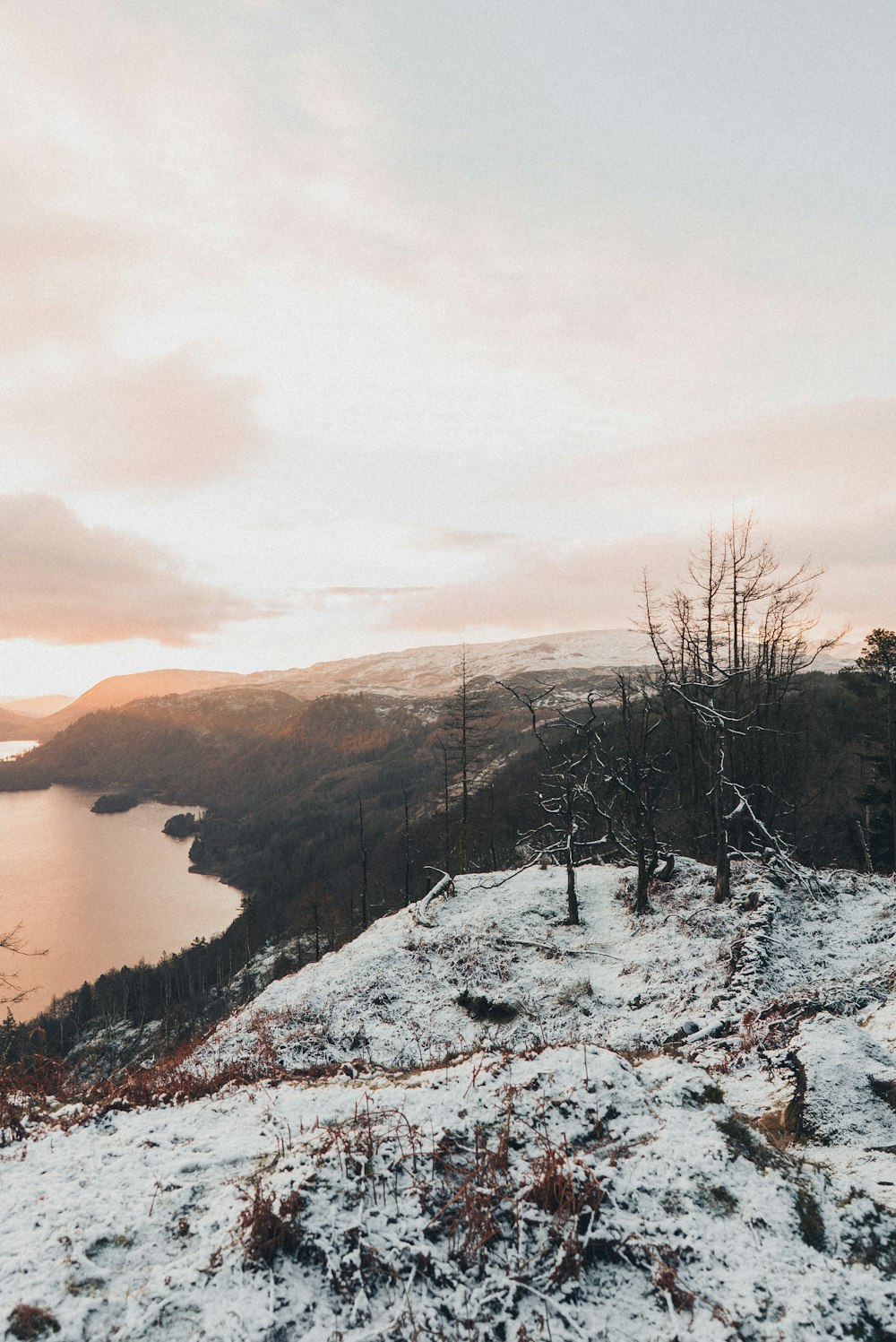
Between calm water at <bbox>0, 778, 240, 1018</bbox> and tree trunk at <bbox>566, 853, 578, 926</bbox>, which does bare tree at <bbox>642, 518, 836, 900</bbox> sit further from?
calm water at <bbox>0, 778, 240, 1018</bbox>

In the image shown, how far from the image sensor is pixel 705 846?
28453 millimetres

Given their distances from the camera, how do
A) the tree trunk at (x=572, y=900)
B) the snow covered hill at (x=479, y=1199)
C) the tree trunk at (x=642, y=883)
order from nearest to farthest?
the snow covered hill at (x=479, y=1199) < the tree trunk at (x=642, y=883) < the tree trunk at (x=572, y=900)

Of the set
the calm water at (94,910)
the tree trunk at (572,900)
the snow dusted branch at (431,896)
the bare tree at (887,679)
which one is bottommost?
the calm water at (94,910)

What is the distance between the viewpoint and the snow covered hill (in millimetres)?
3850

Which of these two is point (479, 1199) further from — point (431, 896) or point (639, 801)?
point (431, 896)

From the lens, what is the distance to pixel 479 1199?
4523mm

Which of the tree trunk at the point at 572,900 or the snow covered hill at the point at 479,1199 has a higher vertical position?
the snow covered hill at the point at 479,1199

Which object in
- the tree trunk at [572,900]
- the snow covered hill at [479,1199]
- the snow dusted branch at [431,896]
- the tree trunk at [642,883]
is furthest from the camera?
the snow dusted branch at [431,896]

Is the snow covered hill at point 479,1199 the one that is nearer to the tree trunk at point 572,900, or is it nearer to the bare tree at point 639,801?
the bare tree at point 639,801

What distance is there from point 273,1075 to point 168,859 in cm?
21704

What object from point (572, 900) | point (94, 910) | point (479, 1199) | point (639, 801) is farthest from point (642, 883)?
point (94, 910)

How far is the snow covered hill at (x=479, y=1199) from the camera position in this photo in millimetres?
3850

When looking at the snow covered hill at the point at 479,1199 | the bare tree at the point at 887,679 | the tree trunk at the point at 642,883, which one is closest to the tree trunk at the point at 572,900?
the tree trunk at the point at 642,883

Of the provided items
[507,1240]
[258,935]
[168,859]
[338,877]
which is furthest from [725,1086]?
[168,859]
